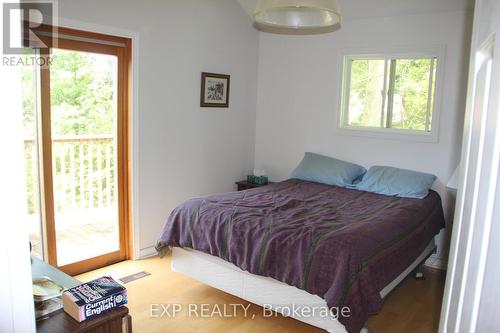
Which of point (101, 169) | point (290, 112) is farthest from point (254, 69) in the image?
point (101, 169)

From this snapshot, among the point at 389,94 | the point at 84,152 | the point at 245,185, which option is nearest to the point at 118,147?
the point at 84,152

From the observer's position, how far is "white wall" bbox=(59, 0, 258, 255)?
11.9ft

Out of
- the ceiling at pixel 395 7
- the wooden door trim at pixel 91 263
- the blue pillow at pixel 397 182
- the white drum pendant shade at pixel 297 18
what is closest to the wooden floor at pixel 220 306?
the wooden door trim at pixel 91 263

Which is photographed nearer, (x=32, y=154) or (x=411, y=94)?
(x=32, y=154)

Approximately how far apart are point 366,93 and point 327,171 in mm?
960

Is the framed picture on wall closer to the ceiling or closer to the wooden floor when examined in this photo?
the ceiling

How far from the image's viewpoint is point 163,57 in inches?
149

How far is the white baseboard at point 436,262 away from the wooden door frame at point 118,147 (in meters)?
2.89

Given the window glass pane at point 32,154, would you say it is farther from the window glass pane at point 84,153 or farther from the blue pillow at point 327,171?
the blue pillow at point 327,171

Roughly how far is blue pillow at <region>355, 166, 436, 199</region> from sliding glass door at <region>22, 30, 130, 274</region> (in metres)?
2.36

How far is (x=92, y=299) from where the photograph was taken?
5.36 ft

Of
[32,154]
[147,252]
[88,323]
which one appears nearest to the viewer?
[88,323]

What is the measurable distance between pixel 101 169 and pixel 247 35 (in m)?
2.32

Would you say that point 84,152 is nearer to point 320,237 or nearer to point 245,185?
point 245,185
